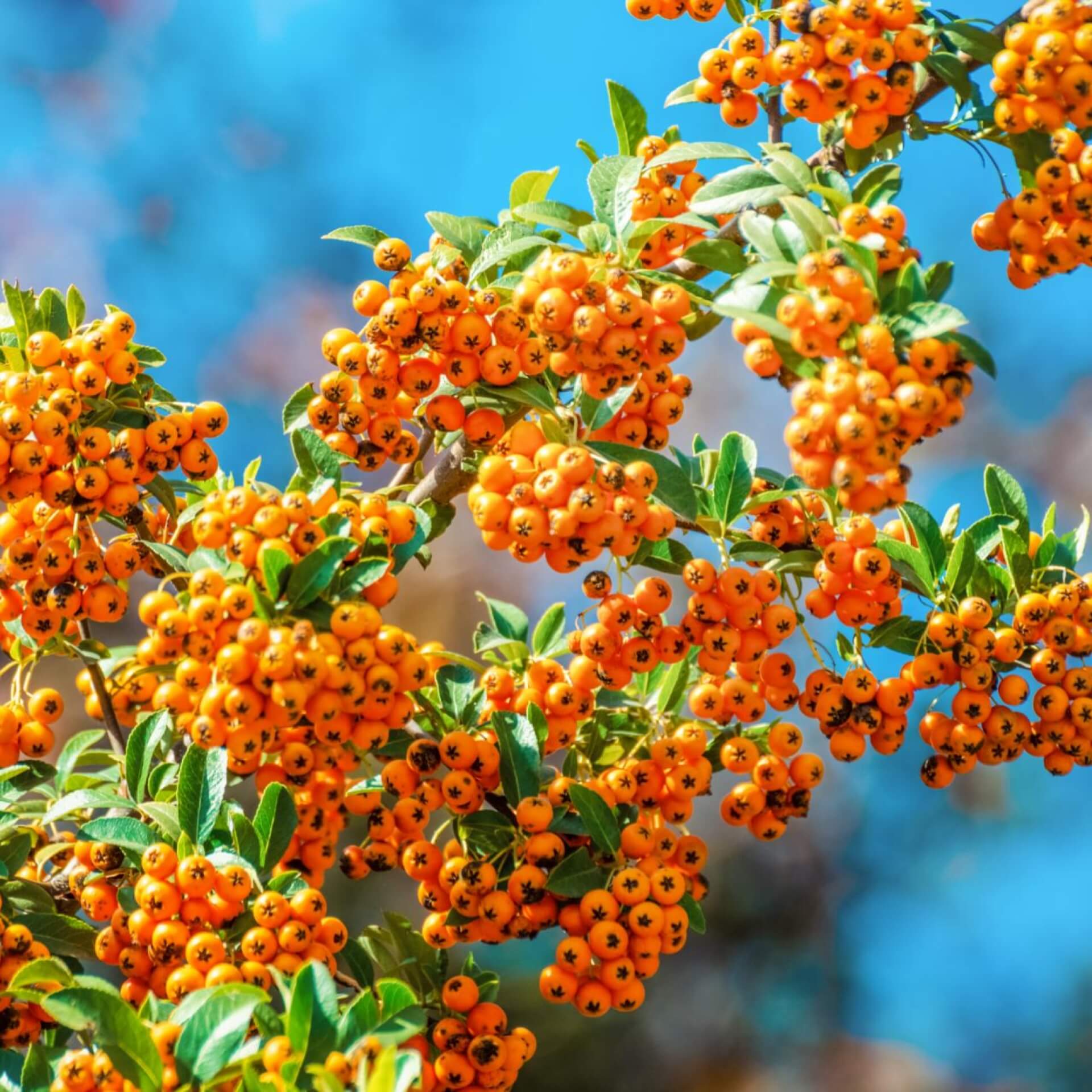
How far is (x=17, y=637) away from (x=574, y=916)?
138cm

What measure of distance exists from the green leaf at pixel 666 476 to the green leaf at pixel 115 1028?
118 centimetres

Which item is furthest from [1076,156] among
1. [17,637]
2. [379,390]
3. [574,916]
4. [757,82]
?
[17,637]

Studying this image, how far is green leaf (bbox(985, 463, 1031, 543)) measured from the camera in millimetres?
2594

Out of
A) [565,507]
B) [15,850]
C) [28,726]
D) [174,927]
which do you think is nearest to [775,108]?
[565,507]

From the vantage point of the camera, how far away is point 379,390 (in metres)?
2.31

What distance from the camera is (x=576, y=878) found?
7.20 feet

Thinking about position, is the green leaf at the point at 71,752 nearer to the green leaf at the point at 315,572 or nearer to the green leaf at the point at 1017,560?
the green leaf at the point at 315,572

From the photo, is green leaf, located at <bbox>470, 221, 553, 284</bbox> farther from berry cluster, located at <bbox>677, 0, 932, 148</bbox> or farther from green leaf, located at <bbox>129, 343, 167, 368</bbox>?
green leaf, located at <bbox>129, 343, 167, 368</bbox>

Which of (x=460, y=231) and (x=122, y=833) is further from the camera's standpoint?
(x=460, y=231)

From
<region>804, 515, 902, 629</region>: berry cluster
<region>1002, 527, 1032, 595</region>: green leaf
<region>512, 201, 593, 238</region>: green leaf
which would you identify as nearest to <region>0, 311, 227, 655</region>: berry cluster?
<region>512, 201, 593, 238</region>: green leaf

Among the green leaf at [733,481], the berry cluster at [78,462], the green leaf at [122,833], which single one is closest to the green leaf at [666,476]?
the green leaf at [733,481]

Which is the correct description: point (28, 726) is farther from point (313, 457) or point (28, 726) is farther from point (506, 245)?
point (506, 245)

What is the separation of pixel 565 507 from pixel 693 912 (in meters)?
0.94

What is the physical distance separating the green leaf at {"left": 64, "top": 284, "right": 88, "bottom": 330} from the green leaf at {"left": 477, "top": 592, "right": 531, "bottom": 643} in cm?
106
